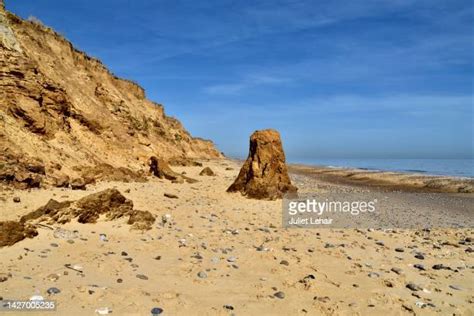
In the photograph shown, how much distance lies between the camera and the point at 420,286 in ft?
20.3

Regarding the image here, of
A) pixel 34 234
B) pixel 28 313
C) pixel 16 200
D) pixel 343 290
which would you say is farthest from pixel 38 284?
pixel 343 290

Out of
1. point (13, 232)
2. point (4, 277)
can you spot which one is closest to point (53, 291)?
point (4, 277)

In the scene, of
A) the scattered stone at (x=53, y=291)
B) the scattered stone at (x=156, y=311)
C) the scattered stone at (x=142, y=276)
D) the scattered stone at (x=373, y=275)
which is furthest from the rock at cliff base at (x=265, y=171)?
the scattered stone at (x=53, y=291)

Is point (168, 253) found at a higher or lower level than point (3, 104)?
lower

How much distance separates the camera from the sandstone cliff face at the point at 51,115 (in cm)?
1263

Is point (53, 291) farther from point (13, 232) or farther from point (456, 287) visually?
point (456, 287)

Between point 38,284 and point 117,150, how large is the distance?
15937 mm

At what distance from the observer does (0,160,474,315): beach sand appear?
5184mm

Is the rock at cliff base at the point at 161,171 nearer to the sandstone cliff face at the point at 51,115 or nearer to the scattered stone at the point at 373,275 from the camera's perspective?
the sandstone cliff face at the point at 51,115

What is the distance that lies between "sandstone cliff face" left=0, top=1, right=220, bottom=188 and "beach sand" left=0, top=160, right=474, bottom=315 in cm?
383

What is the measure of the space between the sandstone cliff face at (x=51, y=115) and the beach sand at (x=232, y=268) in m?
3.83

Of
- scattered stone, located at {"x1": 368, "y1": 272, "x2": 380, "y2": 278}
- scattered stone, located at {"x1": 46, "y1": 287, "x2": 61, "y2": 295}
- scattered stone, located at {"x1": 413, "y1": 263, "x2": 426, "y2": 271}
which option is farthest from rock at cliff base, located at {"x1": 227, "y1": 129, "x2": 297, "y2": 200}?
scattered stone, located at {"x1": 46, "y1": 287, "x2": 61, "y2": 295}

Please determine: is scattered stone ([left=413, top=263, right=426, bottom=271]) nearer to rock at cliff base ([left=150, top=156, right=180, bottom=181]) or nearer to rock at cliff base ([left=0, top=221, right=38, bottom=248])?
rock at cliff base ([left=0, top=221, right=38, bottom=248])

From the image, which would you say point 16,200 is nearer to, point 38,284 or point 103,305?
point 38,284
